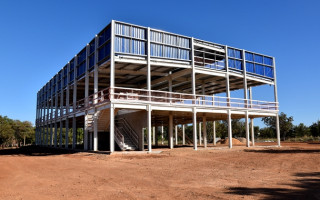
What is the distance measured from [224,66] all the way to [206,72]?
9.72 feet

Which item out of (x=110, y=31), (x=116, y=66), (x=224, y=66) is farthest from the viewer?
(x=224, y=66)

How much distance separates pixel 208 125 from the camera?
2188 inches

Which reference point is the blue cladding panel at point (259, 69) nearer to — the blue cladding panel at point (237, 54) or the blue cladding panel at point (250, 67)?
the blue cladding panel at point (250, 67)

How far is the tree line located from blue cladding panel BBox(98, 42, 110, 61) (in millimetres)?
42090

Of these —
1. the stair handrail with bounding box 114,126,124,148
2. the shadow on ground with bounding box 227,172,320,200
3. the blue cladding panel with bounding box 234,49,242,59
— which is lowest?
the shadow on ground with bounding box 227,172,320,200

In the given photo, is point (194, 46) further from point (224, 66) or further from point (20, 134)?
point (20, 134)

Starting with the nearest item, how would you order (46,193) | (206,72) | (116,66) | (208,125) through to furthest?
(46,193)
(116,66)
(206,72)
(208,125)

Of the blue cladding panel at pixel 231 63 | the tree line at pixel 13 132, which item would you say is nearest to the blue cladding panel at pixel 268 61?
the blue cladding panel at pixel 231 63

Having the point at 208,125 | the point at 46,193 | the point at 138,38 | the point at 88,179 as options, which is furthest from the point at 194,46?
the point at 208,125

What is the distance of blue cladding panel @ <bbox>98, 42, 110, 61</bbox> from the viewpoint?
22.3 m

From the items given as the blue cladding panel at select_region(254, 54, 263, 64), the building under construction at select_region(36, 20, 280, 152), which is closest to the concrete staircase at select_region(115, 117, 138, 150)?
the building under construction at select_region(36, 20, 280, 152)

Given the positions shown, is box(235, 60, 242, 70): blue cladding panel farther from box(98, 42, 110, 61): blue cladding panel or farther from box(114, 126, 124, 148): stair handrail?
box(114, 126, 124, 148): stair handrail

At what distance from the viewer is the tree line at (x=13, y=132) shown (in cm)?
5606

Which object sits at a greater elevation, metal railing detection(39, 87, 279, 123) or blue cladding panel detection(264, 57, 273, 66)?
blue cladding panel detection(264, 57, 273, 66)
